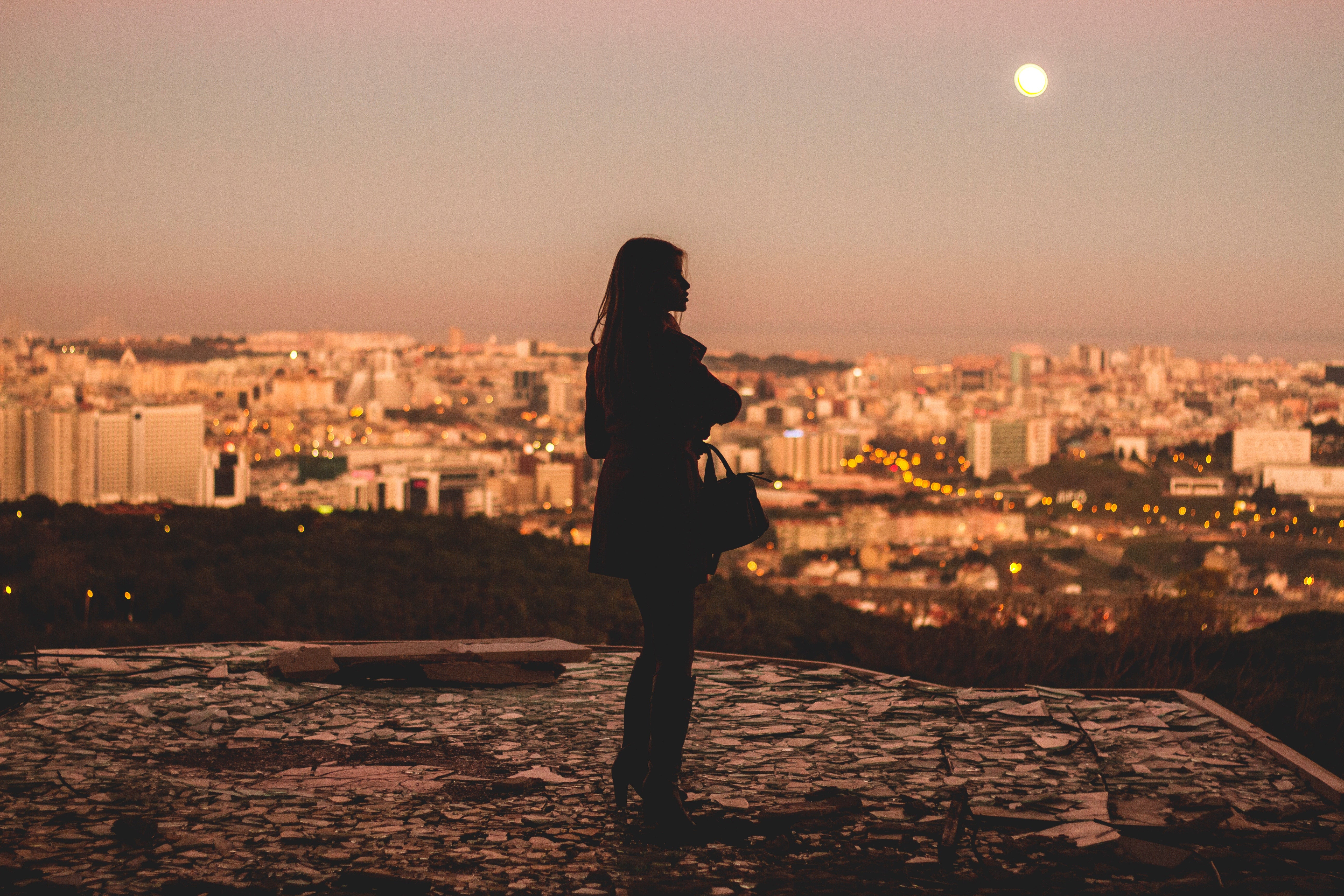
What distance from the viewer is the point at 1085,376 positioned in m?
23.3

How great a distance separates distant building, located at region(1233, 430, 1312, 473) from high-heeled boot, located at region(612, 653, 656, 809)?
15.9 metres

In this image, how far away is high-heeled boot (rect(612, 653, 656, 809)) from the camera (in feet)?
11.1

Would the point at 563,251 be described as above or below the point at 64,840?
above

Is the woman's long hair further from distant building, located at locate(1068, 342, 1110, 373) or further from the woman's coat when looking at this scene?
distant building, located at locate(1068, 342, 1110, 373)

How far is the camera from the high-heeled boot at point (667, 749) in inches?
124

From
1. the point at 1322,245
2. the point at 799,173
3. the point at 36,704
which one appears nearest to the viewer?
the point at 36,704

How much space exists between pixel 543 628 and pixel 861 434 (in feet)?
45.8

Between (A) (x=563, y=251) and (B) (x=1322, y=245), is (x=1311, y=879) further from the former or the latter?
(B) (x=1322, y=245)

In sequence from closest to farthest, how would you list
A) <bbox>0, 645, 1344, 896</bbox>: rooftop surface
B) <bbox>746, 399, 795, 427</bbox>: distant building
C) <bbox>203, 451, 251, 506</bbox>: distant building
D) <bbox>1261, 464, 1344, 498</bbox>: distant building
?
<bbox>0, 645, 1344, 896</bbox>: rooftop surface, <bbox>1261, 464, 1344, 498</bbox>: distant building, <bbox>203, 451, 251, 506</bbox>: distant building, <bbox>746, 399, 795, 427</bbox>: distant building

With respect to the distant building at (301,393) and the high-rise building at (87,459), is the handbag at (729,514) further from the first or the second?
the distant building at (301,393)

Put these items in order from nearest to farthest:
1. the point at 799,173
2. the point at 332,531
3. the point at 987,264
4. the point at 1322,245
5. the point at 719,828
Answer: the point at 719,828, the point at 332,531, the point at 1322,245, the point at 799,173, the point at 987,264

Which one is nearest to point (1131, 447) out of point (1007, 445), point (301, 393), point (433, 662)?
point (1007, 445)

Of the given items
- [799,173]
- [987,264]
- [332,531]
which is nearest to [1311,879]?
[332,531]

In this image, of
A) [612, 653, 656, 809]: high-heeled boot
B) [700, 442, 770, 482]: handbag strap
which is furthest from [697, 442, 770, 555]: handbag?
[612, 653, 656, 809]: high-heeled boot
